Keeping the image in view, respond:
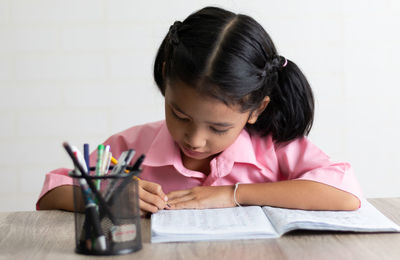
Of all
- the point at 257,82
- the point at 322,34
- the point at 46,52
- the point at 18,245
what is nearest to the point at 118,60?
the point at 46,52

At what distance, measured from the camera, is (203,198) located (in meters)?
1.33

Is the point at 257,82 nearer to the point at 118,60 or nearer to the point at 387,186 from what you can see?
the point at 118,60

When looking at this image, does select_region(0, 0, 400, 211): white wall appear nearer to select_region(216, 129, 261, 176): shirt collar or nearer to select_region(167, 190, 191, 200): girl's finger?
select_region(216, 129, 261, 176): shirt collar

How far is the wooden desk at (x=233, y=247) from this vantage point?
966 mm

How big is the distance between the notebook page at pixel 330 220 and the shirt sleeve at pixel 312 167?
11 cm

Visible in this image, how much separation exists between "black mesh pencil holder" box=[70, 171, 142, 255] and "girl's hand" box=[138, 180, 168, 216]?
0.90 feet

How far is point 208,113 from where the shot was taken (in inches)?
50.9

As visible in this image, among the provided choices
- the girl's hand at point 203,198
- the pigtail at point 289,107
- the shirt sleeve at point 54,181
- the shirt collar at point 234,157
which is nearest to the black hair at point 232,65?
the pigtail at point 289,107

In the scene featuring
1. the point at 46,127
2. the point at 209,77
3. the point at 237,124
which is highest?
the point at 209,77

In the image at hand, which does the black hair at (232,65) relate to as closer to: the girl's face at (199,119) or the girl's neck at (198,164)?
the girl's face at (199,119)

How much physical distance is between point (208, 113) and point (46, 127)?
1.50m

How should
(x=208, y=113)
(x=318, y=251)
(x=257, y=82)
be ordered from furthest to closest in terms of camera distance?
(x=257, y=82) < (x=208, y=113) < (x=318, y=251)

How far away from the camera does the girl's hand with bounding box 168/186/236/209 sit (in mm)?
1315

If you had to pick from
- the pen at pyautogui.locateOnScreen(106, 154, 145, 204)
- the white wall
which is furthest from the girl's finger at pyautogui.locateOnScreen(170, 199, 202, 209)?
the white wall
